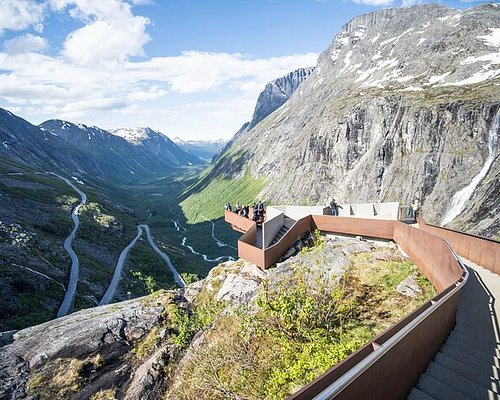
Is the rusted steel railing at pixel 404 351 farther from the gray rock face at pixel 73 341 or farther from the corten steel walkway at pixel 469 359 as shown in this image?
the gray rock face at pixel 73 341

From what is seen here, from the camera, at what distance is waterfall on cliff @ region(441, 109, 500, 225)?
57906 millimetres

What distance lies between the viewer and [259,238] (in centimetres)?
2542

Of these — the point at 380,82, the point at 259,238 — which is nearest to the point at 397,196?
the point at 380,82

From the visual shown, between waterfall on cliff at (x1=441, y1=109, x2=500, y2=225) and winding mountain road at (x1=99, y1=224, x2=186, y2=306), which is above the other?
waterfall on cliff at (x1=441, y1=109, x2=500, y2=225)

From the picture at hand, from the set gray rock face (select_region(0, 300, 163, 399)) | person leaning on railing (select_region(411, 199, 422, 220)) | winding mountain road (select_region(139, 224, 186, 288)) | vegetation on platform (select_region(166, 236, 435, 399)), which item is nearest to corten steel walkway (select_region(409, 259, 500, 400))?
vegetation on platform (select_region(166, 236, 435, 399))

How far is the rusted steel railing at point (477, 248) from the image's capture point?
46.1 ft

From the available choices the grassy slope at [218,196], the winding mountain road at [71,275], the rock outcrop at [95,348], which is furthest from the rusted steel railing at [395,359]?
the grassy slope at [218,196]

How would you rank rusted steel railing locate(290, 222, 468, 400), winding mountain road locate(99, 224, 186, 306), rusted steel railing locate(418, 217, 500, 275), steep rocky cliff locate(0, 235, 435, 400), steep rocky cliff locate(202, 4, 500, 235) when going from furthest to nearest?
steep rocky cliff locate(202, 4, 500, 235), winding mountain road locate(99, 224, 186, 306), rusted steel railing locate(418, 217, 500, 275), steep rocky cliff locate(0, 235, 435, 400), rusted steel railing locate(290, 222, 468, 400)

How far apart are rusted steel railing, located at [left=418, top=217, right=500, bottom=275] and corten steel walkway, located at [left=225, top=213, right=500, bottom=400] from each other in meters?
0.06

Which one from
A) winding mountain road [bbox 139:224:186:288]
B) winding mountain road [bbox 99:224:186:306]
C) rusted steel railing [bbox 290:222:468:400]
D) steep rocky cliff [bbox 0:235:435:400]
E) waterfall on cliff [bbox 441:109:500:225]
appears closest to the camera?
A: rusted steel railing [bbox 290:222:468:400]

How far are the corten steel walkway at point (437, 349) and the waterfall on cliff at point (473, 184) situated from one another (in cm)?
5044

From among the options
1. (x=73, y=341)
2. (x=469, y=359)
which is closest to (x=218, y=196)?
(x=73, y=341)

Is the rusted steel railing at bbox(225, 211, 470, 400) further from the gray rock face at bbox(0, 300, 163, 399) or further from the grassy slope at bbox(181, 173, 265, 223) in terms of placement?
the grassy slope at bbox(181, 173, 265, 223)

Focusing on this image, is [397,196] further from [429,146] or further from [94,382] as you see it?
[94,382]
